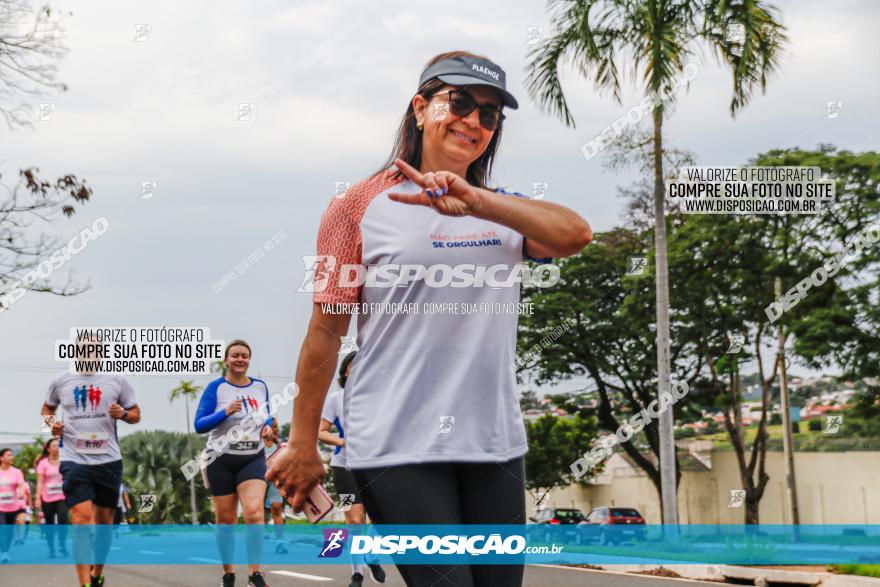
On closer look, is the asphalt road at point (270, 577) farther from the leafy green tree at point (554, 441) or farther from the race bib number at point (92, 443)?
the leafy green tree at point (554, 441)

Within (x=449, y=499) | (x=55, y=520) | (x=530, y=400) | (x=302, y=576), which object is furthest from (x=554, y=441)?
(x=449, y=499)

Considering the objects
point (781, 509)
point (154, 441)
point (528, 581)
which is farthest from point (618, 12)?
point (154, 441)

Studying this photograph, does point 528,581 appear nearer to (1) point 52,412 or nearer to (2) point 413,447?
(1) point 52,412

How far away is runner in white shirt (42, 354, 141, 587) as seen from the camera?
7902 millimetres

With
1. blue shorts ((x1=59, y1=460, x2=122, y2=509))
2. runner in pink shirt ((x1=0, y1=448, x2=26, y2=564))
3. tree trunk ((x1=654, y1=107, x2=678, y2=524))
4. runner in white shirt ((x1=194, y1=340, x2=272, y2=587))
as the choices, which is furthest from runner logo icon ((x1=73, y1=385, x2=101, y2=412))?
tree trunk ((x1=654, y1=107, x2=678, y2=524))

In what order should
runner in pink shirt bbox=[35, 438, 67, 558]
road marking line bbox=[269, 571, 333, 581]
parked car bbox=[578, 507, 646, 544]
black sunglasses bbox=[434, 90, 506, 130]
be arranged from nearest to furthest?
black sunglasses bbox=[434, 90, 506, 130] → road marking line bbox=[269, 571, 333, 581] → runner in pink shirt bbox=[35, 438, 67, 558] → parked car bbox=[578, 507, 646, 544]

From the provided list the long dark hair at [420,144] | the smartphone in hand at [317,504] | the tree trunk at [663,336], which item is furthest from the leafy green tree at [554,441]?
the long dark hair at [420,144]

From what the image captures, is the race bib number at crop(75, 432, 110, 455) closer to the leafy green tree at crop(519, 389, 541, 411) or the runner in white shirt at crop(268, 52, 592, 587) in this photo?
the runner in white shirt at crop(268, 52, 592, 587)

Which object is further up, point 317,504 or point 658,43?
point 658,43

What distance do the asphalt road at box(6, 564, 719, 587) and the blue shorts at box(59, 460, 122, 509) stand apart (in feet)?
5.52

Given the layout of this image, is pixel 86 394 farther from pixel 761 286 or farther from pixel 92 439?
pixel 761 286

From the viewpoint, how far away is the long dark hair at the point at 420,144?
2.95 metres

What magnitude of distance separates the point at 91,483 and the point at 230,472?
38.3 inches

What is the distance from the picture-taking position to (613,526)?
3531cm
